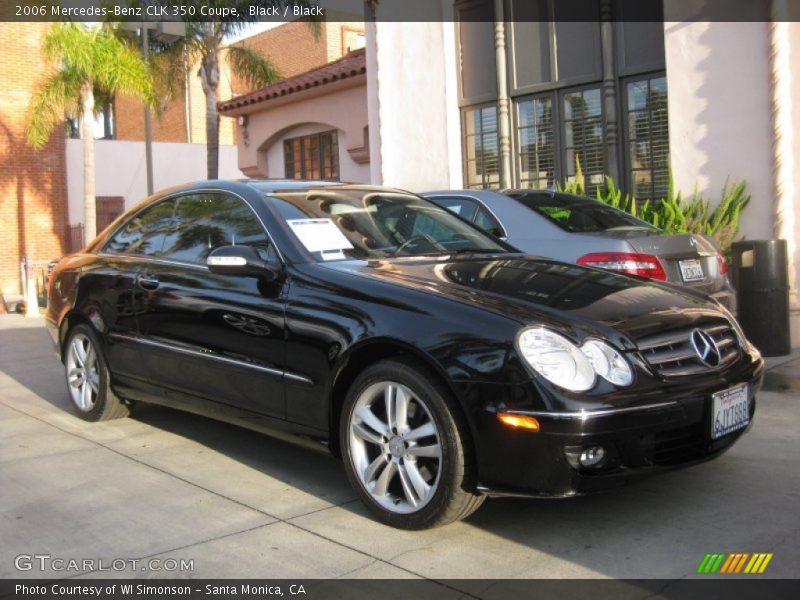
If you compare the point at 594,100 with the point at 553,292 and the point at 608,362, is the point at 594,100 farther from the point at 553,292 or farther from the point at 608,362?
the point at 608,362

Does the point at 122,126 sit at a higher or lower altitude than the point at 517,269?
higher

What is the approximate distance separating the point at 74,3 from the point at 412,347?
56.4 ft

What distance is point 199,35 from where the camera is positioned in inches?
757

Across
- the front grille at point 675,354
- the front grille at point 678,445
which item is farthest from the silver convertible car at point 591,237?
the front grille at point 678,445

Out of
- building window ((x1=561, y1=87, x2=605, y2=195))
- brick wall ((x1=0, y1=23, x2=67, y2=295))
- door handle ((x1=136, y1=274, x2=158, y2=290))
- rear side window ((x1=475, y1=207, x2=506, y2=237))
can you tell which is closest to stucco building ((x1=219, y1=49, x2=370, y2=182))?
building window ((x1=561, y1=87, x2=605, y2=195))

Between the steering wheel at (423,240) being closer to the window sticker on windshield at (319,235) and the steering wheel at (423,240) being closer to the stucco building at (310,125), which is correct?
the window sticker on windshield at (319,235)

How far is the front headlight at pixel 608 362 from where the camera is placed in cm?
364

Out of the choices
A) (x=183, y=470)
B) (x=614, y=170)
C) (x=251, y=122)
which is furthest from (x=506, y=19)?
(x=183, y=470)

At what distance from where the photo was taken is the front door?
4.58 meters

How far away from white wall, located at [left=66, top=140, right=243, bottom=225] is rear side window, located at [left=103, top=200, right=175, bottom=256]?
1905cm

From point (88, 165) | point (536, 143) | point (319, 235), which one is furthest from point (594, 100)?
point (88, 165)

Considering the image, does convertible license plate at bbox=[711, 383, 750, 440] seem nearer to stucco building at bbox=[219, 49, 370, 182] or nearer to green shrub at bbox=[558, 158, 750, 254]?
green shrub at bbox=[558, 158, 750, 254]

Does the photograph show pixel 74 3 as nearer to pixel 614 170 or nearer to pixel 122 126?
pixel 614 170

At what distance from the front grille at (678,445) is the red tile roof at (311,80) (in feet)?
38.7
